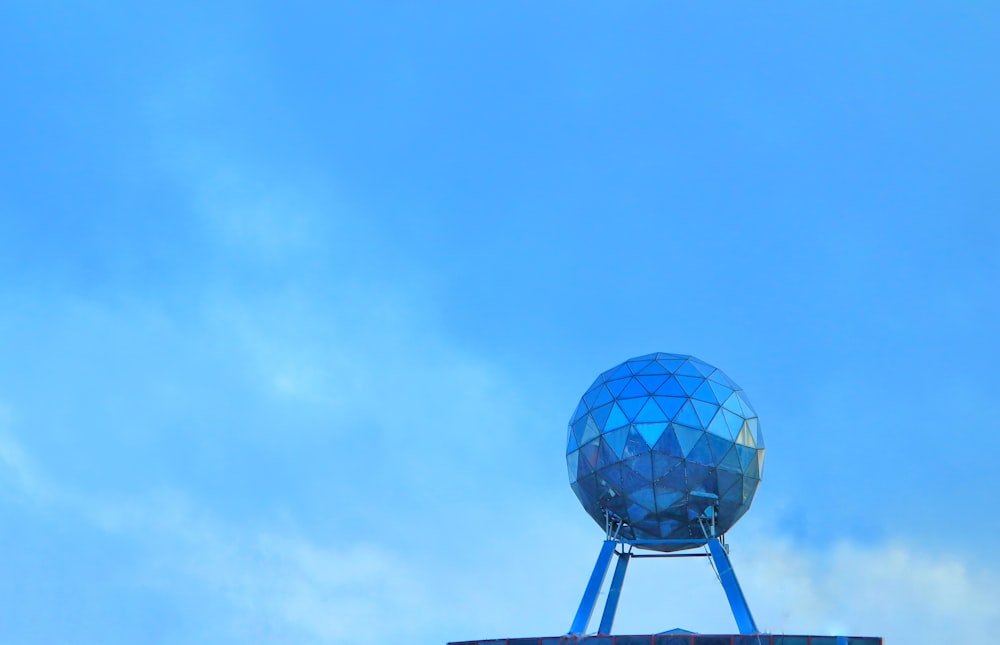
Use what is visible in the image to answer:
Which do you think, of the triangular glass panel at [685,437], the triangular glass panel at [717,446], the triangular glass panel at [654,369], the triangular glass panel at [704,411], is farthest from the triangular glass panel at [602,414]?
the triangular glass panel at [717,446]

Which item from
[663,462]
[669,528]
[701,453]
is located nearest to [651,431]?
[663,462]

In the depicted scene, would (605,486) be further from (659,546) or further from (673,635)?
(673,635)

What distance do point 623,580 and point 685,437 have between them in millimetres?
6942

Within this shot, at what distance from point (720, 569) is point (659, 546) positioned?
2.86 metres

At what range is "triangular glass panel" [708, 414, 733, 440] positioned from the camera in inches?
1809

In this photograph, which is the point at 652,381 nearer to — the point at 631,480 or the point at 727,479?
the point at 631,480

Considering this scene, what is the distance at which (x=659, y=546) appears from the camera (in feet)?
154

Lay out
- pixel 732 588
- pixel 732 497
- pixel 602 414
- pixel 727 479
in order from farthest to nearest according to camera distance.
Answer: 1. pixel 602 414
2. pixel 732 497
3. pixel 727 479
4. pixel 732 588

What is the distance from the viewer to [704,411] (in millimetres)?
46125

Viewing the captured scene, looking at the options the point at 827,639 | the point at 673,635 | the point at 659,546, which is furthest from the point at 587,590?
the point at 827,639

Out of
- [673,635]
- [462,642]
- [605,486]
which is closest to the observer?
[673,635]

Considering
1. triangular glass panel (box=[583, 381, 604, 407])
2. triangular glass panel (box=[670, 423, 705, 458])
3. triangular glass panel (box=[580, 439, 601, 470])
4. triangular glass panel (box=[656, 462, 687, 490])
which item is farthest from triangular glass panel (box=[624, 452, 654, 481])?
triangular glass panel (box=[583, 381, 604, 407])

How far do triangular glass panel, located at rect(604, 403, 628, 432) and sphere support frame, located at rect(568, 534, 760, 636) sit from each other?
4.97m

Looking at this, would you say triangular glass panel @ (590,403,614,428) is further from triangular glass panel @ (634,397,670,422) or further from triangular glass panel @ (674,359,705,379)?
triangular glass panel @ (674,359,705,379)
